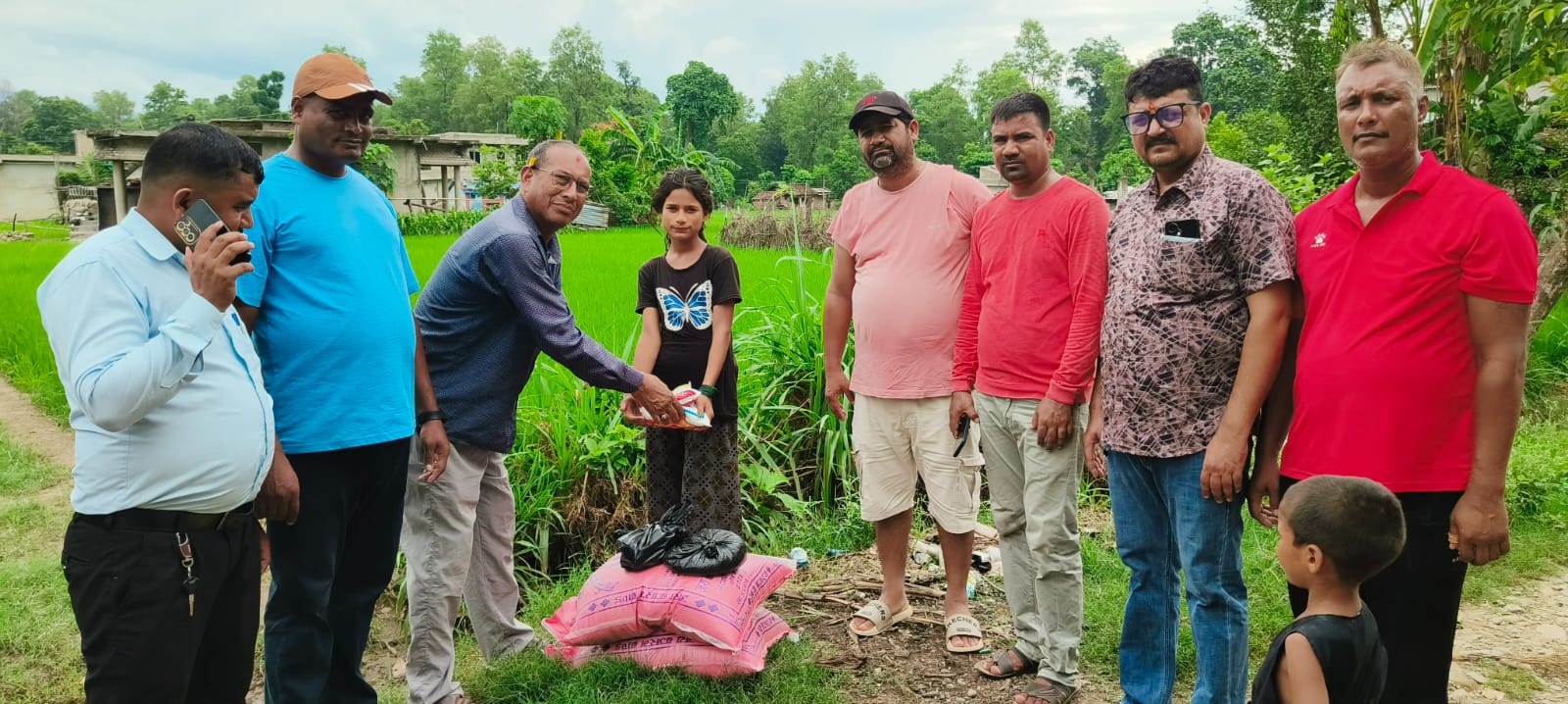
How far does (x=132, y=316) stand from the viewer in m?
1.89

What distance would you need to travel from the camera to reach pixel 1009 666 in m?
3.13

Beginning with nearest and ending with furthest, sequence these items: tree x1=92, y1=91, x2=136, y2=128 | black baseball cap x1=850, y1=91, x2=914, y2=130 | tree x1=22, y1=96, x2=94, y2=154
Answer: black baseball cap x1=850, y1=91, x2=914, y2=130 < tree x1=22, y1=96, x2=94, y2=154 < tree x1=92, y1=91, x2=136, y2=128

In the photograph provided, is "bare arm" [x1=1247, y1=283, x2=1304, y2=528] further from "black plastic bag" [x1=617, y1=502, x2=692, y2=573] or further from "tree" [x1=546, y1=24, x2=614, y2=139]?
"tree" [x1=546, y1=24, x2=614, y2=139]

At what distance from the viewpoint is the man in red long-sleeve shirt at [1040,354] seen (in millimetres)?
2746

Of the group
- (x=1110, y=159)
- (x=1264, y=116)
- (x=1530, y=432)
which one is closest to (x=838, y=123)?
(x=1110, y=159)

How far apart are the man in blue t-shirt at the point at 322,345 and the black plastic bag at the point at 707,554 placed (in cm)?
92

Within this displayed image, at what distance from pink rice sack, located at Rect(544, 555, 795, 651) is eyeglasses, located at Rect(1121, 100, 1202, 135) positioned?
5.85 feet

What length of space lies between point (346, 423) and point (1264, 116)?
1030 inches

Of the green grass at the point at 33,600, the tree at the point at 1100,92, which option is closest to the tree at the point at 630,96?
Answer: the tree at the point at 1100,92

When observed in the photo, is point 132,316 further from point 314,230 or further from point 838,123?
point 838,123

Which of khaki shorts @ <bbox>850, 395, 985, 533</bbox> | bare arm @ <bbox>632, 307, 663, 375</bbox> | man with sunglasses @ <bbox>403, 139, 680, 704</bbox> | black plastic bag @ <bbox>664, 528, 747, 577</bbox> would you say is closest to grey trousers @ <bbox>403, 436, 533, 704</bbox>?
man with sunglasses @ <bbox>403, 139, 680, 704</bbox>

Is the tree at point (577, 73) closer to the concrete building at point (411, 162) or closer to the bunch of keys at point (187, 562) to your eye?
the concrete building at point (411, 162)

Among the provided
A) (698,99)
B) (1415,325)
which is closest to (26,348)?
(1415,325)

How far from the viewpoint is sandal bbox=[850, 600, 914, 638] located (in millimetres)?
3449
